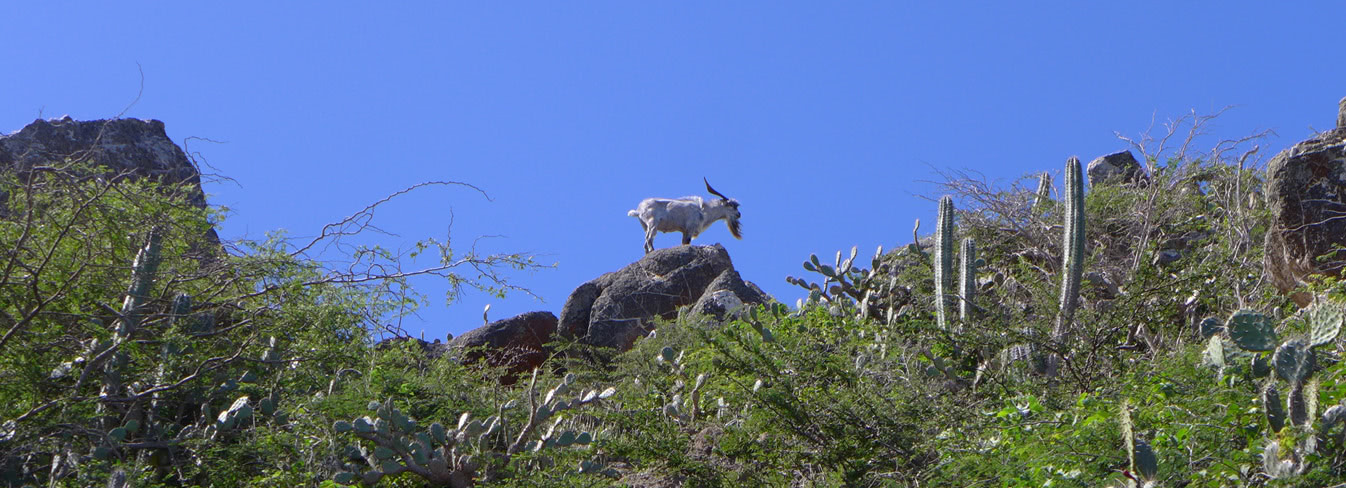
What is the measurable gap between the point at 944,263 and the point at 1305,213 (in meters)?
2.42

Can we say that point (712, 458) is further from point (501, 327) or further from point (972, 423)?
point (501, 327)

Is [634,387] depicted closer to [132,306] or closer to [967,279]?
[967,279]

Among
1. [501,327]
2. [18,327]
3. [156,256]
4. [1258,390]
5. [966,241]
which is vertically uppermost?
[501,327]

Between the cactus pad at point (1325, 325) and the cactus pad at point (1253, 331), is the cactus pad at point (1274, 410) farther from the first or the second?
the cactus pad at point (1253, 331)

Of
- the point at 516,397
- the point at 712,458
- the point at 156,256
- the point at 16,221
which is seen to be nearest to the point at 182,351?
the point at 156,256

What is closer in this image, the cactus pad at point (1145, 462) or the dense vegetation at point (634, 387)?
the cactus pad at point (1145, 462)

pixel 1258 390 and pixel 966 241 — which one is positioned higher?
pixel 966 241

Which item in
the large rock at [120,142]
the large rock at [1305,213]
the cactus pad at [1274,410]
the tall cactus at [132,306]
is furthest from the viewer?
the large rock at [120,142]

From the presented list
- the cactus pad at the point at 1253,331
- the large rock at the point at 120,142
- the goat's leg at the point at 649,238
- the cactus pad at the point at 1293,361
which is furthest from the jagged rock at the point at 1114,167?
the large rock at the point at 120,142

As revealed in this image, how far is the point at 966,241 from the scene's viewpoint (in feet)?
30.2

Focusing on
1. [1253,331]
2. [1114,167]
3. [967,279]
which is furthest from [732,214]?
[1253,331]

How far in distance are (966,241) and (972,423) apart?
3.02 metres

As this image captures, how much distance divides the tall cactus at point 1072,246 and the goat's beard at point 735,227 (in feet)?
38.6

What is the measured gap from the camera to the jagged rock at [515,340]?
12258 millimetres
